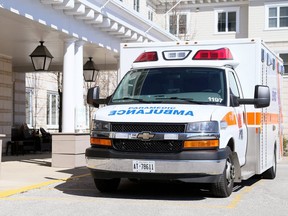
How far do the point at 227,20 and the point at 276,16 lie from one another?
9.86 feet

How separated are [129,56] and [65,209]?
3.72 m

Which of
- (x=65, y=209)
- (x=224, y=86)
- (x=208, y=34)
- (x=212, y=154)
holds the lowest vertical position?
(x=65, y=209)

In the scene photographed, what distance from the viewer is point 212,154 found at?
7.55 metres

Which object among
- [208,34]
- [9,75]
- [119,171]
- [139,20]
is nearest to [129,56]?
[119,171]

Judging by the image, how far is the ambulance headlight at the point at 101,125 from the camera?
794 centimetres

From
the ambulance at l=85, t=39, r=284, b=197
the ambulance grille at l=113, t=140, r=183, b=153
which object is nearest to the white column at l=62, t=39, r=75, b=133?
the ambulance at l=85, t=39, r=284, b=197

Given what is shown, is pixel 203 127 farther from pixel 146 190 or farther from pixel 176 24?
pixel 176 24

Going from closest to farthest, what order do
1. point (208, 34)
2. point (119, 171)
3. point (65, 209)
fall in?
point (65, 209)
point (119, 171)
point (208, 34)

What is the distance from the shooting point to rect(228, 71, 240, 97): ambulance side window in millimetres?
8667

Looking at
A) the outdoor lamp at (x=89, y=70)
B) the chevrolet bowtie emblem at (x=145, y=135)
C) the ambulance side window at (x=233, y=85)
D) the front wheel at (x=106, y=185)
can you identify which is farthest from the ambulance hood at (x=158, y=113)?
the outdoor lamp at (x=89, y=70)

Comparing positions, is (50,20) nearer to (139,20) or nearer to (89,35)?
(89,35)

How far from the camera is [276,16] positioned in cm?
2958

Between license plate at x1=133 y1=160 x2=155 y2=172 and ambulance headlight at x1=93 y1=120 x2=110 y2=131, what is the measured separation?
2.29 feet

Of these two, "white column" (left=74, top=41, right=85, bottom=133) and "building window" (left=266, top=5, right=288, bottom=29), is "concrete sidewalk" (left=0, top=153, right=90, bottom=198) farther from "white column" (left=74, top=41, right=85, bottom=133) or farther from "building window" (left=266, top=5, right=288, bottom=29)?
"building window" (left=266, top=5, right=288, bottom=29)
